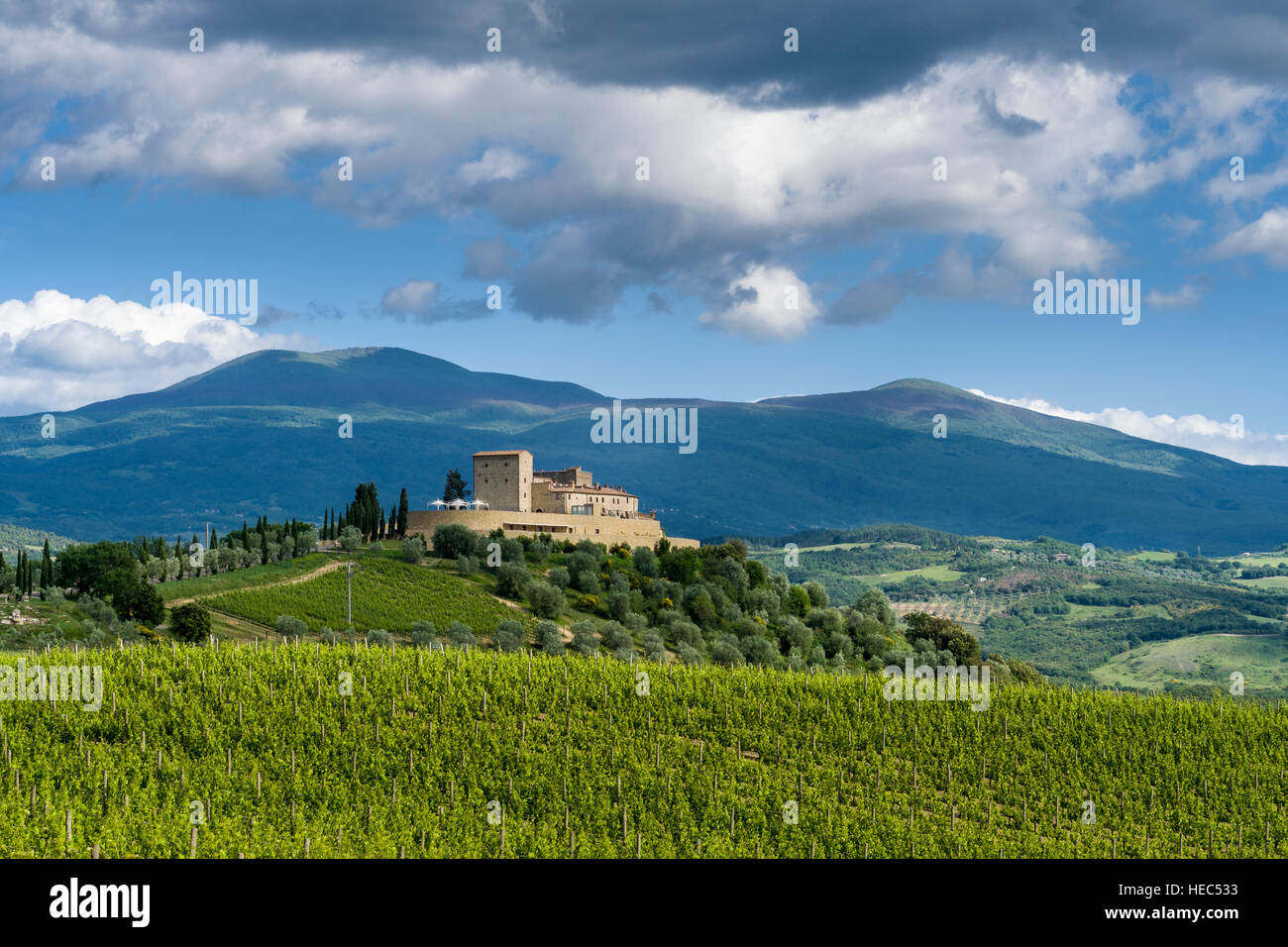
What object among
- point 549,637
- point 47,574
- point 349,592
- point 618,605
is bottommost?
point 549,637

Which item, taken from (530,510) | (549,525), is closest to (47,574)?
(530,510)

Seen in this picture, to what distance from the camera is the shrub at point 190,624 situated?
252ft

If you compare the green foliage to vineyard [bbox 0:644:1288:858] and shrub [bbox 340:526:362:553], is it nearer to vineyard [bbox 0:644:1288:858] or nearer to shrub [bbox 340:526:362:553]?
shrub [bbox 340:526:362:553]

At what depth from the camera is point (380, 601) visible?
92688 millimetres

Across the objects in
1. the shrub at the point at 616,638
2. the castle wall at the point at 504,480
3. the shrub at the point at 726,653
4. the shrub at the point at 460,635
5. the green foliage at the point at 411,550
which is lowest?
the shrub at the point at 726,653

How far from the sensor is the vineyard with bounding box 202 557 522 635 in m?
87.3

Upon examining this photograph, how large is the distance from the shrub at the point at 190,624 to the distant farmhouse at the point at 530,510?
3363cm

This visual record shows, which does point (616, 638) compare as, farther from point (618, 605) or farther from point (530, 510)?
point (530, 510)

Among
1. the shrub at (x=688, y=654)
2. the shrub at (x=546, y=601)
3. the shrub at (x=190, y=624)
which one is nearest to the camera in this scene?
the shrub at (x=190, y=624)

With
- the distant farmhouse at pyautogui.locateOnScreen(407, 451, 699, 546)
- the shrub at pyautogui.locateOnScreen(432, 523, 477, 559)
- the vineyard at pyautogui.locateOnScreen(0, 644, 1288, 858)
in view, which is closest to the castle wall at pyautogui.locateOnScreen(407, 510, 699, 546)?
the distant farmhouse at pyautogui.locateOnScreen(407, 451, 699, 546)

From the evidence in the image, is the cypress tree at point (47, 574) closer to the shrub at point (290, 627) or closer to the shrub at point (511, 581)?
the shrub at point (290, 627)

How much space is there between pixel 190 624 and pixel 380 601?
18.0 meters

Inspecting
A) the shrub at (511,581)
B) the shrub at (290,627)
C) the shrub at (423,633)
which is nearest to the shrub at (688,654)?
the shrub at (511,581)
